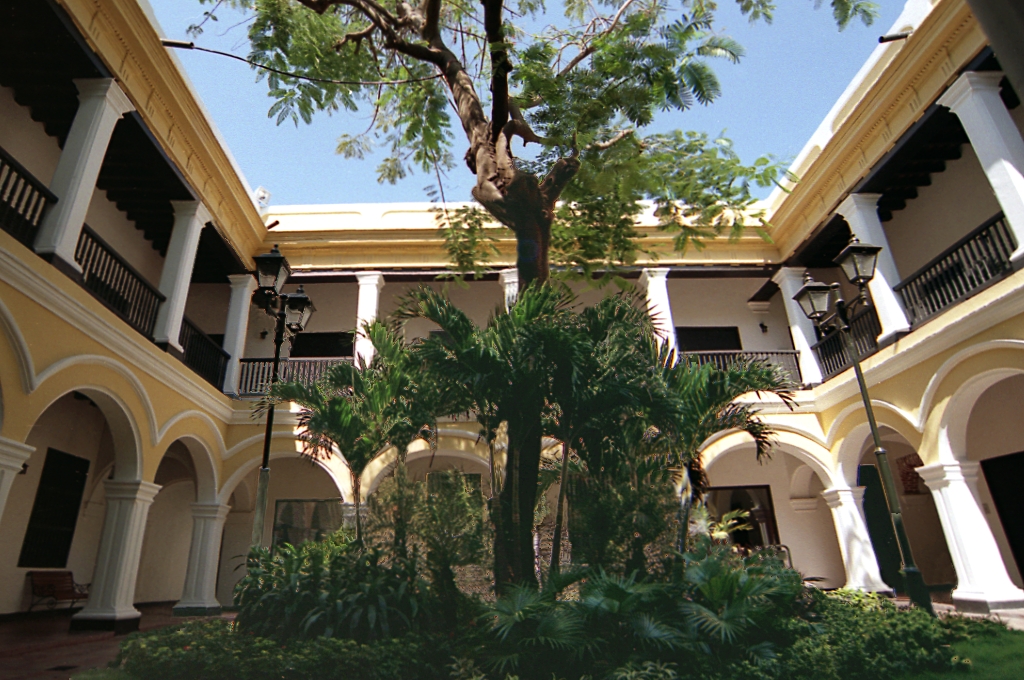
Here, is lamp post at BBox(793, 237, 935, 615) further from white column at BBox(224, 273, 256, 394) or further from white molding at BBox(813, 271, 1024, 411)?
white column at BBox(224, 273, 256, 394)

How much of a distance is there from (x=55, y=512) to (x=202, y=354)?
304 cm

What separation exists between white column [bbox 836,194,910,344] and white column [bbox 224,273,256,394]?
9.94 metres

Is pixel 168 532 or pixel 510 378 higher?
pixel 510 378

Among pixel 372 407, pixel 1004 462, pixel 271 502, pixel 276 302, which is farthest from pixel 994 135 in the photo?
pixel 271 502

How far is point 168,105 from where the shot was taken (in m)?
8.28

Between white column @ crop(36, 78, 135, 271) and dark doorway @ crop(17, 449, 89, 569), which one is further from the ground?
white column @ crop(36, 78, 135, 271)

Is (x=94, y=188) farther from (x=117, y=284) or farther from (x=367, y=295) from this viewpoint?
(x=367, y=295)

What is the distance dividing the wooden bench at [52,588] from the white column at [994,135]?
12.8 m

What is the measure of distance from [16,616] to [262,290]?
231 inches

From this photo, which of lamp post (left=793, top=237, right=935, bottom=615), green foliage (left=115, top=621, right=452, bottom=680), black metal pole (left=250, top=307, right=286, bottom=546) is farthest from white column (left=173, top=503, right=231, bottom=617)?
lamp post (left=793, top=237, right=935, bottom=615)

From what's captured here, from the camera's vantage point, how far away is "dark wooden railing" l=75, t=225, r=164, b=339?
701cm

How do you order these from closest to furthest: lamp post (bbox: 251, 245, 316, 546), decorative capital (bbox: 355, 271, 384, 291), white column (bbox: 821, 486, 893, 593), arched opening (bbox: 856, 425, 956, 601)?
1. lamp post (bbox: 251, 245, 316, 546)
2. white column (bbox: 821, 486, 893, 593)
3. arched opening (bbox: 856, 425, 956, 601)
4. decorative capital (bbox: 355, 271, 384, 291)

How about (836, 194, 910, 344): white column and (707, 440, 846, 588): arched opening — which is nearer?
(836, 194, 910, 344): white column

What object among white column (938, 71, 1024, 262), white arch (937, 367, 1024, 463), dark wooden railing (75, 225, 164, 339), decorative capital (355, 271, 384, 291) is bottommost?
white arch (937, 367, 1024, 463)
